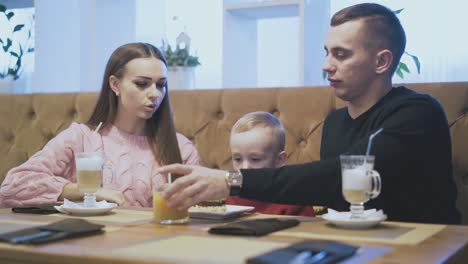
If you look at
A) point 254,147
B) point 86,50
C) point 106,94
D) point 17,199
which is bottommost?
point 17,199

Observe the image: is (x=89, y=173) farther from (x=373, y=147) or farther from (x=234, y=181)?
(x=373, y=147)

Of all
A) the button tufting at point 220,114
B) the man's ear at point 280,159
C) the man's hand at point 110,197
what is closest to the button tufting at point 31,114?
the button tufting at point 220,114

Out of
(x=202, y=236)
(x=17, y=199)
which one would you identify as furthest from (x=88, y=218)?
(x=17, y=199)

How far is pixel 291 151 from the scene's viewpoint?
2.77 metres

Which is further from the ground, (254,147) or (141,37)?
(141,37)

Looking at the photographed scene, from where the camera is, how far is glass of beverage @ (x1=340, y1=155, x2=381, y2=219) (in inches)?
61.8

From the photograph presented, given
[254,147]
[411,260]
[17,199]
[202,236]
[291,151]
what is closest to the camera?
[411,260]

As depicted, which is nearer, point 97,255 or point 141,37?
point 97,255

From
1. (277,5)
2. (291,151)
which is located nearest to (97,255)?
(291,151)

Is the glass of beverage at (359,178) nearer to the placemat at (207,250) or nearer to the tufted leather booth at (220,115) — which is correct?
the placemat at (207,250)

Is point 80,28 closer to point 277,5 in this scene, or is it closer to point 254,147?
point 277,5

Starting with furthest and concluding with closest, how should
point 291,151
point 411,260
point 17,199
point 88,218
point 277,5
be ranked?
point 277,5
point 291,151
point 17,199
point 88,218
point 411,260

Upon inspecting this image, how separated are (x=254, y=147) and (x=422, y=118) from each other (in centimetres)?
60

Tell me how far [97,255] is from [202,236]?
12.0 inches
